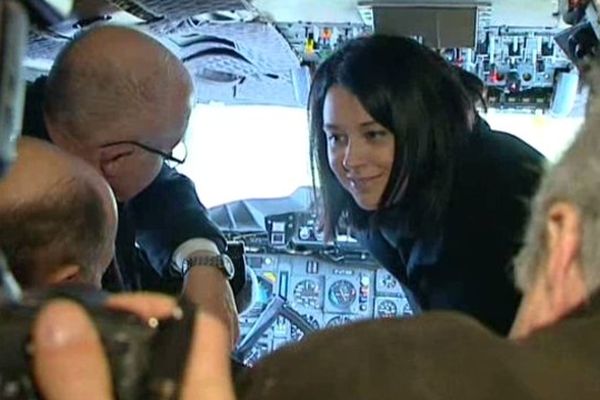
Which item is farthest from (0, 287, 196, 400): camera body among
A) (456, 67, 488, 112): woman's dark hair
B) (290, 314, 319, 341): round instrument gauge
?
(290, 314, 319, 341): round instrument gauge

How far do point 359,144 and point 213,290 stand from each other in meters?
0.55

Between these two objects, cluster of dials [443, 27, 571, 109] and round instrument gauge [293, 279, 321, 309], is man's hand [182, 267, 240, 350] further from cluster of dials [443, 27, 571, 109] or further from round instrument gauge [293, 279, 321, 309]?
round instrument gauge [293, 279, 321, 309]

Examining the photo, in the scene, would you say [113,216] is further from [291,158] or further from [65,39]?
[291,158]

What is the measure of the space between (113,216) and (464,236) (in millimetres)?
1005

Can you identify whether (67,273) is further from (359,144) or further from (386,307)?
(386,307)

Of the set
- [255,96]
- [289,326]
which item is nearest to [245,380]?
[255,96]

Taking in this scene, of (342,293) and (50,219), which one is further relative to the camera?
(342,293)

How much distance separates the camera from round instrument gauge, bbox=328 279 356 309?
430 centimetres

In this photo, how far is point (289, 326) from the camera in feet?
14.1

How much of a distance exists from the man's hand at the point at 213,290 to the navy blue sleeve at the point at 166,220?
0.41 ft

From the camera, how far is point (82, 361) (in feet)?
1.74

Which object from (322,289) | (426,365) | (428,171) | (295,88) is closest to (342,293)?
(322,289)

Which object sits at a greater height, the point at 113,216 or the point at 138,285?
the point at 113,216

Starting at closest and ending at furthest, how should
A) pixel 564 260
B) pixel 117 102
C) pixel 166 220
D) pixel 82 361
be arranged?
pixel 82 361, pixel 564 260, pixel 117 102, pixel 166 220
